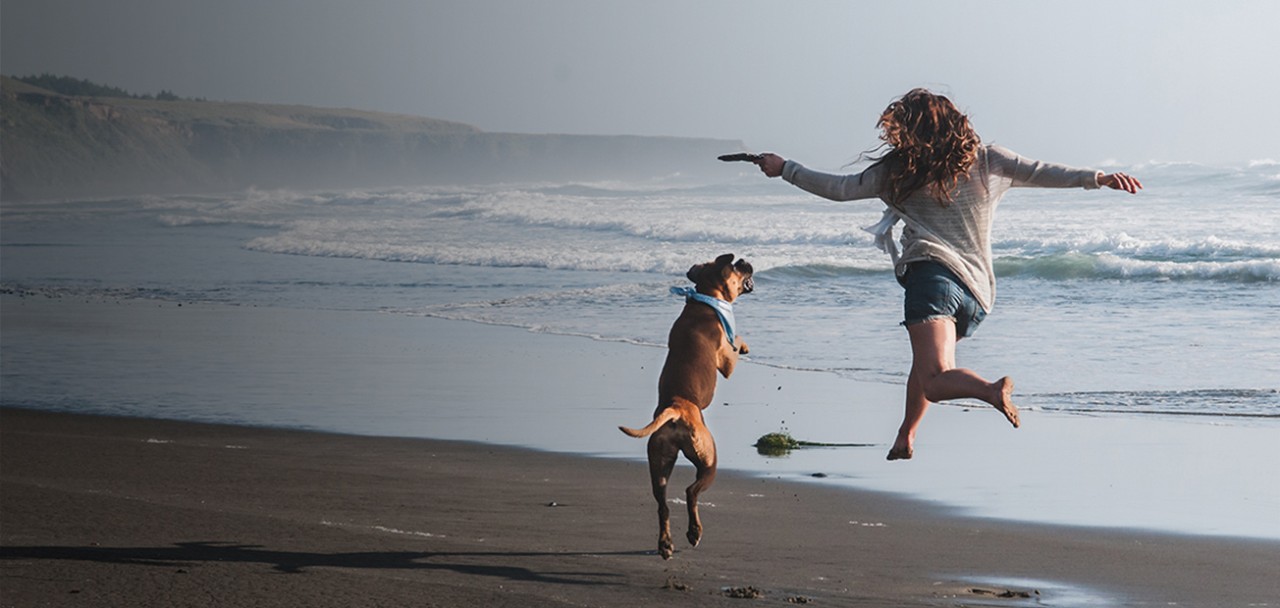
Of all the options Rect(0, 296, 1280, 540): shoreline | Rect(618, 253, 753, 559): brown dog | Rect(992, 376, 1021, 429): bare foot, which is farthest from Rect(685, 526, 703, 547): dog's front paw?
Rect(0, 296, 1280, 540): shoreline

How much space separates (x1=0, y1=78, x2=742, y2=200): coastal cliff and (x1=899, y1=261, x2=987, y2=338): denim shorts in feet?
210

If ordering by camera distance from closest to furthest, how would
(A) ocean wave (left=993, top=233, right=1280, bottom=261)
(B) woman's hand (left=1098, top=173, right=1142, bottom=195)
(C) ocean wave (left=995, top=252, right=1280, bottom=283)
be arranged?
(B) woman's hand (left=1098, top=173, right=1142, bottom=195) < (C) ocean wave (left=995, top=252, right=1280, bottom=283) < (A) ocean wave (left=993, top=233, right=1280, bottom=261)

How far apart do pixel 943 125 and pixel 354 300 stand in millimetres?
15021

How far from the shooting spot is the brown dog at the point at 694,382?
5.24 metres

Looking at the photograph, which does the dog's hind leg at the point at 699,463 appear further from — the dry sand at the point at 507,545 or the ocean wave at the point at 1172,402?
the ocean wave at the point at 1172,402

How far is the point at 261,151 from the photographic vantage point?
82.9 m

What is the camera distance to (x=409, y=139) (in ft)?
279

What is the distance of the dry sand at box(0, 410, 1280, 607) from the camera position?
4906 millimetres

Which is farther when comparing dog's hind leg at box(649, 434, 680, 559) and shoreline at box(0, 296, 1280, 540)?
shoreline at box(0, 296, 1280, 540)

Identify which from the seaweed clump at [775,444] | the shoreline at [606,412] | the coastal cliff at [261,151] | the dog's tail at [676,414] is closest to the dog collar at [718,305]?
the dog's tail at [676,414]

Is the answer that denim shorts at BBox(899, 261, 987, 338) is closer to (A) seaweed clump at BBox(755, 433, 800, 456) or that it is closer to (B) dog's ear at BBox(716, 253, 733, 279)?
(B) dog's ear at BBox(716, 253, 733, 279)

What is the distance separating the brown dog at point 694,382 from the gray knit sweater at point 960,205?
62cm

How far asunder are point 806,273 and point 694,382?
16189mm

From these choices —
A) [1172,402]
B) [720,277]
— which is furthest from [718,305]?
[1172,402]
